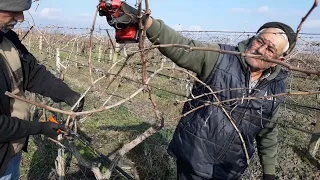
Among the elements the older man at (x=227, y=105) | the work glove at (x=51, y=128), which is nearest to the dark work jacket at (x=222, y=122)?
the older man at (x=227, y=105)

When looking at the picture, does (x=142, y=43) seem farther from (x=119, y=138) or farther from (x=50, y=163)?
(x=119, y=138)

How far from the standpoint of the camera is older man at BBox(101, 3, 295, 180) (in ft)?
6.49

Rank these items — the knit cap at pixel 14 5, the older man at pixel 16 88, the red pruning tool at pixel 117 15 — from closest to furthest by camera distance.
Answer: the red pruning tool at pixel 117 15
the knit cap at pixel 14 5
the older man at pixel 16 88

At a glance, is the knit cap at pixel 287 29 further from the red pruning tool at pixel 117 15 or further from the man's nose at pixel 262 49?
the red pruning tool at pixel 117 15

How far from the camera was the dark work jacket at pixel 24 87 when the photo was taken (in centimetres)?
185

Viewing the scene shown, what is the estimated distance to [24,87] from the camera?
223 centimetres

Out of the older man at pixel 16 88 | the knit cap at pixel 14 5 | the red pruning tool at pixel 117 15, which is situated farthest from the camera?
the older man at pixel 16 88

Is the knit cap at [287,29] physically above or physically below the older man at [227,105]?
above

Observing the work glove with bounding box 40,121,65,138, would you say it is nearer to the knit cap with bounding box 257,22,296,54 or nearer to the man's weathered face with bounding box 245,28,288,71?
the man's weathered face with bounding box 245,28,288,71

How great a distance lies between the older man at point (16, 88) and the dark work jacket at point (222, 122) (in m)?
0.80

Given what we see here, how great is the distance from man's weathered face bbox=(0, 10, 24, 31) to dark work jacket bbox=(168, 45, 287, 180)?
3.81 feet

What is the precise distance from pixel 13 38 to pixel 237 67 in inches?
55.9

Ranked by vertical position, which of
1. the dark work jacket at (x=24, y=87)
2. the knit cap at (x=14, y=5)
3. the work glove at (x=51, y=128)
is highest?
the knit cap at (x=14, y=5)

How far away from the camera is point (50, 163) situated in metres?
4.13
